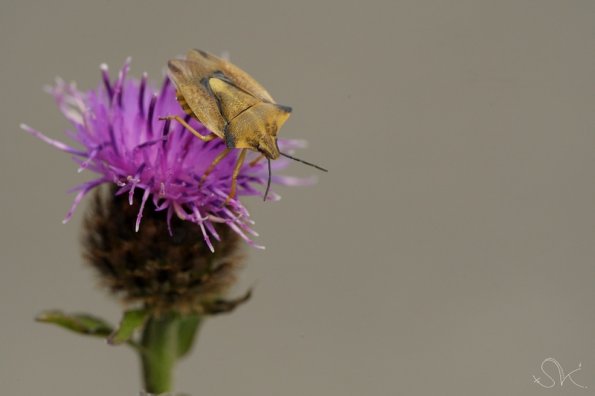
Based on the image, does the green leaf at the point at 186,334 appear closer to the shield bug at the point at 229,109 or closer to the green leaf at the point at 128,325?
the green leaf at the point at 128,325

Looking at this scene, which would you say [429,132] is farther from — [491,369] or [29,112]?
[29,112]

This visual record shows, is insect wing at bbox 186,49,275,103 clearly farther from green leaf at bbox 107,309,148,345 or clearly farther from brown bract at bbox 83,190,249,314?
green leaf at bbox 107,309,148,345

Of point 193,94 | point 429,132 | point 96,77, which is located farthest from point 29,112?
point 193,94

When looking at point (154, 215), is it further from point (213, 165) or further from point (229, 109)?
point (229, 109)

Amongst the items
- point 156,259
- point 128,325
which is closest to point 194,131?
point 156,259

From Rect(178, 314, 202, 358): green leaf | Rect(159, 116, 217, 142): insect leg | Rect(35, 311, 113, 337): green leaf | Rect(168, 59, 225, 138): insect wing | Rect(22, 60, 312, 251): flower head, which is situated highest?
Rect(168, 59, 225, 138): insect wing

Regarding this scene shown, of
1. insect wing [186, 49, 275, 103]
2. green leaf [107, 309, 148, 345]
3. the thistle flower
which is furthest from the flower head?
green leaf [107, 309, 148, 345]
